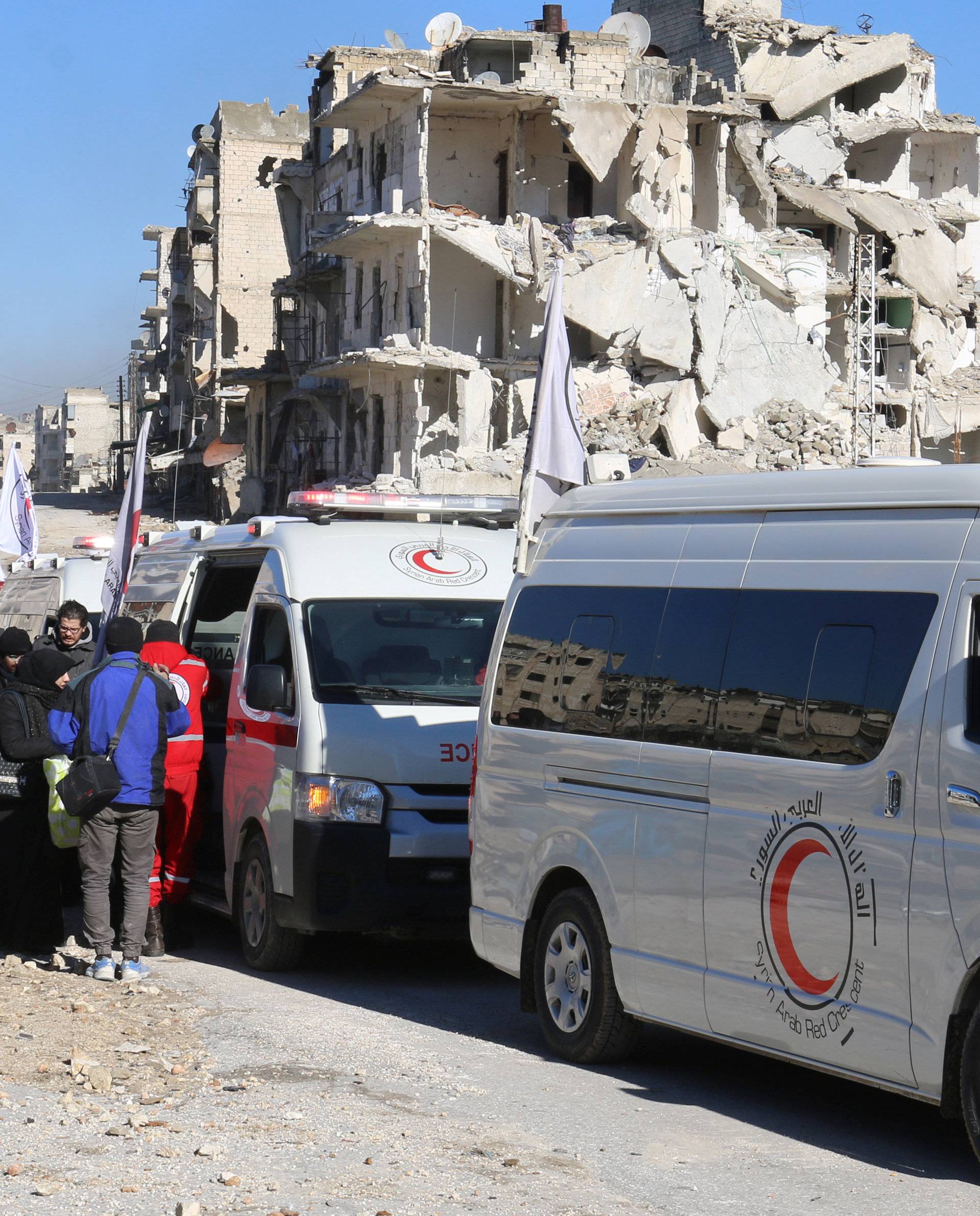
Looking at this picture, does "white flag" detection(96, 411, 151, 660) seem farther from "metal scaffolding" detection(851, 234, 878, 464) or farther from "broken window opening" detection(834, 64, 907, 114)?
"broken window opening" detection(834, 64, 907, 114)

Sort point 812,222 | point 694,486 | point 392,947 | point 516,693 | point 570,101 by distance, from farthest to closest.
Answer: point 812,222 < point 570,101 < point 392,947 < point 516,693 < point 694,486

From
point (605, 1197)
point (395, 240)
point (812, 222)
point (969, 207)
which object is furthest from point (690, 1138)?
point (969, 207)

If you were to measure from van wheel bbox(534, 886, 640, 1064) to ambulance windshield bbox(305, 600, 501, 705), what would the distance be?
2240mm

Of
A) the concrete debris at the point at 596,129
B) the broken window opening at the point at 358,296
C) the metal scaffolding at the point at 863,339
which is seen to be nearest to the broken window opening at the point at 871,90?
the metal scaffolding at the point at 863,339

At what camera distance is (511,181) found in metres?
45.8

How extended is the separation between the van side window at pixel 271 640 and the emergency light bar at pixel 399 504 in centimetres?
67

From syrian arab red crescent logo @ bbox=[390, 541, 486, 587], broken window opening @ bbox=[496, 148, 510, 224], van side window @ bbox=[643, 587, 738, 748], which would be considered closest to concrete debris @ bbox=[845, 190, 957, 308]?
broken window opening @ bbox=[496, 148, 510, 224]

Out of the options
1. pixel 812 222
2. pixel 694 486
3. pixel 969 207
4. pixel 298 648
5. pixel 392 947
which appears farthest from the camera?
pixel 969 207

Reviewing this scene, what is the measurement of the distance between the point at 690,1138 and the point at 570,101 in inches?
1651

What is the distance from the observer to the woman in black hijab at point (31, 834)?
32.6 ft

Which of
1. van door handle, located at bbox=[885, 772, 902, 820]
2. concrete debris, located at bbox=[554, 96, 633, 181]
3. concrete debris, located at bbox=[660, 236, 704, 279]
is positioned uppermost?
concrete debris, located at bbox=[554, 96, 633, 181]

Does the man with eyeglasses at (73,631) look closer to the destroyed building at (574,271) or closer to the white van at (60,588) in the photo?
the white van at (60,588)

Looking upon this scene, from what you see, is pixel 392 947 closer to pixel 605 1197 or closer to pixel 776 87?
pixel 605 1197

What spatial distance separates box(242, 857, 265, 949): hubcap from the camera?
9852 millimetres
